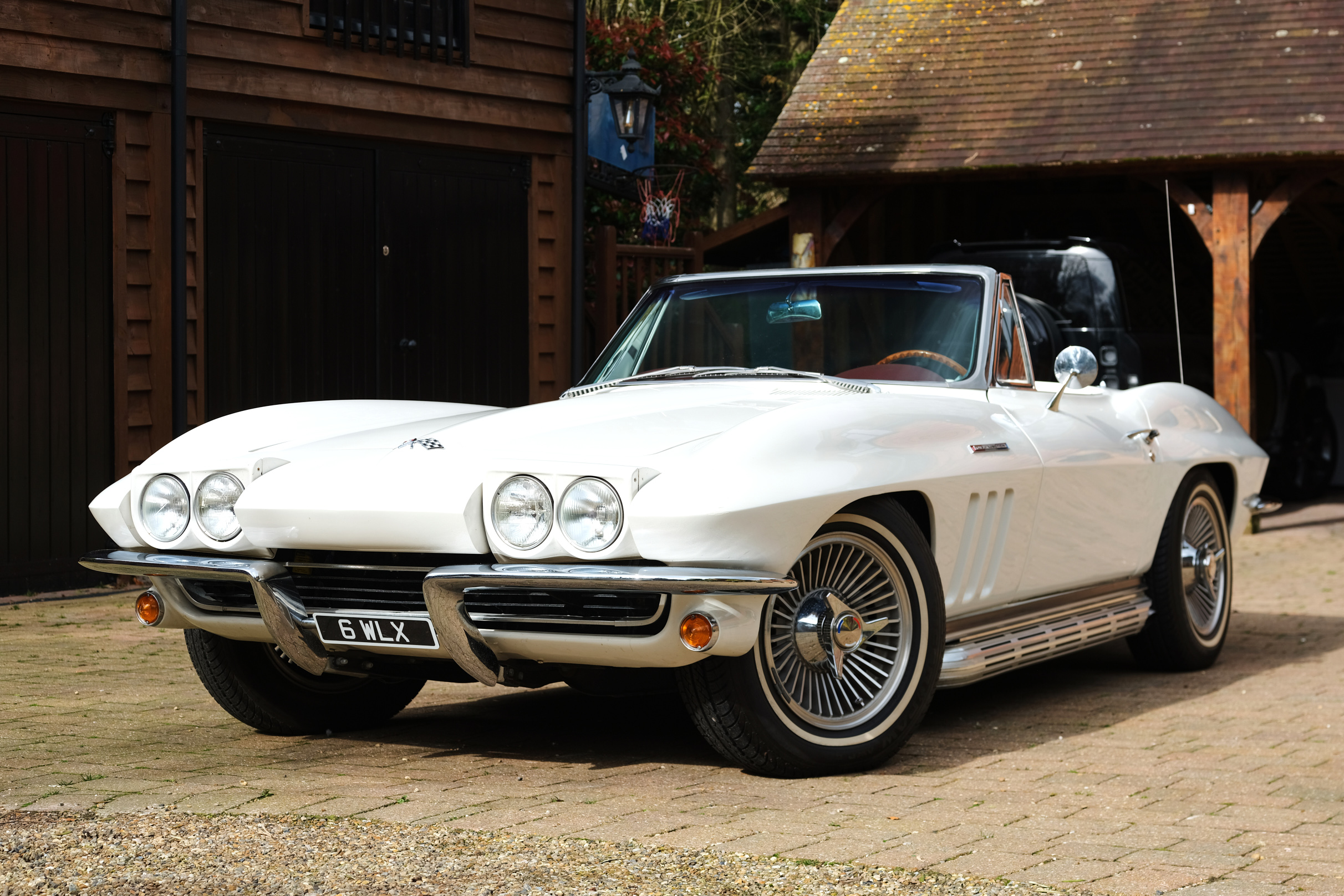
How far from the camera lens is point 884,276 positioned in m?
5.92

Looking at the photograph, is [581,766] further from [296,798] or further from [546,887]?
[546,887]

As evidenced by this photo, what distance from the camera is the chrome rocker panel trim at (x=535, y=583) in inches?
163

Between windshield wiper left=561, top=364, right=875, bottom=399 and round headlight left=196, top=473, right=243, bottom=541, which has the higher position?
windshield wiper left=561, top=364, right=875, bottom=399

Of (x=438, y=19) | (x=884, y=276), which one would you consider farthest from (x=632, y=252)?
(x=884, y=276)

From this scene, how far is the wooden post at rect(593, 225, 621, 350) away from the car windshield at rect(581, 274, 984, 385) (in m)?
5.93

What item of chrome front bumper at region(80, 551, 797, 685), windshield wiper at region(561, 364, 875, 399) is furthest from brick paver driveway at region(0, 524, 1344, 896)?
windshield wiper at region(561, 364, 875, 399)

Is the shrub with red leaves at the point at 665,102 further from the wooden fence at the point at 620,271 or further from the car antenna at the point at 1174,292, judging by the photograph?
the car antenna at the point at 1174,292

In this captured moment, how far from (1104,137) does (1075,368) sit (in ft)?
28.7

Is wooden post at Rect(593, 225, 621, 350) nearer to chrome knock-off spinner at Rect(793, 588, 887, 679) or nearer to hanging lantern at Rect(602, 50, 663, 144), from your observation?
hanging lantern at Rect(602, 50, 663, 144)

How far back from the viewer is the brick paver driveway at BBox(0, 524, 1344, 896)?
3930 millimetres

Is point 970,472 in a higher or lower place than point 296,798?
higher

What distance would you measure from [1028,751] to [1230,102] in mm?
10156

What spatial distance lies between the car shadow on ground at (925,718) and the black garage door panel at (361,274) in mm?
4536

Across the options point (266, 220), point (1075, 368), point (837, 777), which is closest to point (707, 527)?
point (837, 777)
